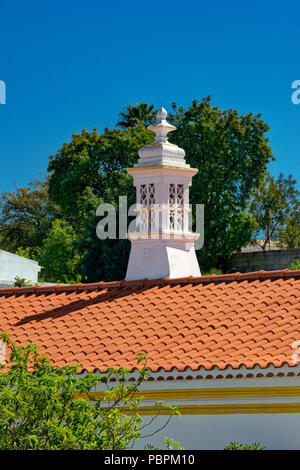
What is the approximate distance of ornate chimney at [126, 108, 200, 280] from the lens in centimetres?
1705

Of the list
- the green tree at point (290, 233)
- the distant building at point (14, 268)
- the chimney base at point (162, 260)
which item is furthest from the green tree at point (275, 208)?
the chimney base at point (162, 260)

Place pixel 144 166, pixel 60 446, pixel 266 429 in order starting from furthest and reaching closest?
pixel 144 166
pixel 266 429
pixel 60 446

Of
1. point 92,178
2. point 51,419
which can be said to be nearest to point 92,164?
point 92,178

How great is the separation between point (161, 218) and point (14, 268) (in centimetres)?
1934

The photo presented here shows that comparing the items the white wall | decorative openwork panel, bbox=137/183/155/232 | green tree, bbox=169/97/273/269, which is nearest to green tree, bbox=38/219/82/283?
green tree, bbox=169/97/273/269

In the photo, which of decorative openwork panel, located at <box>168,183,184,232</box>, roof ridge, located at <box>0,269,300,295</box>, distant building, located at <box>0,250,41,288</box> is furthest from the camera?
distant building, located at <box>0,250,41,288</box>

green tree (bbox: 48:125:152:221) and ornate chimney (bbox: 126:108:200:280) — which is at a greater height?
green tree (bbox: 48:125:152:221)

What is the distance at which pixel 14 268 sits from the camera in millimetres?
36094

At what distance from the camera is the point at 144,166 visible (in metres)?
18.0

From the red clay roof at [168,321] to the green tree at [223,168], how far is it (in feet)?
90.3

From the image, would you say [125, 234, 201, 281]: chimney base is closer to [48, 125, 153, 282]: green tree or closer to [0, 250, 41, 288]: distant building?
[0, 250, 41, 288]: distant building

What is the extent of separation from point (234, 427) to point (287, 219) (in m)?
37.6
